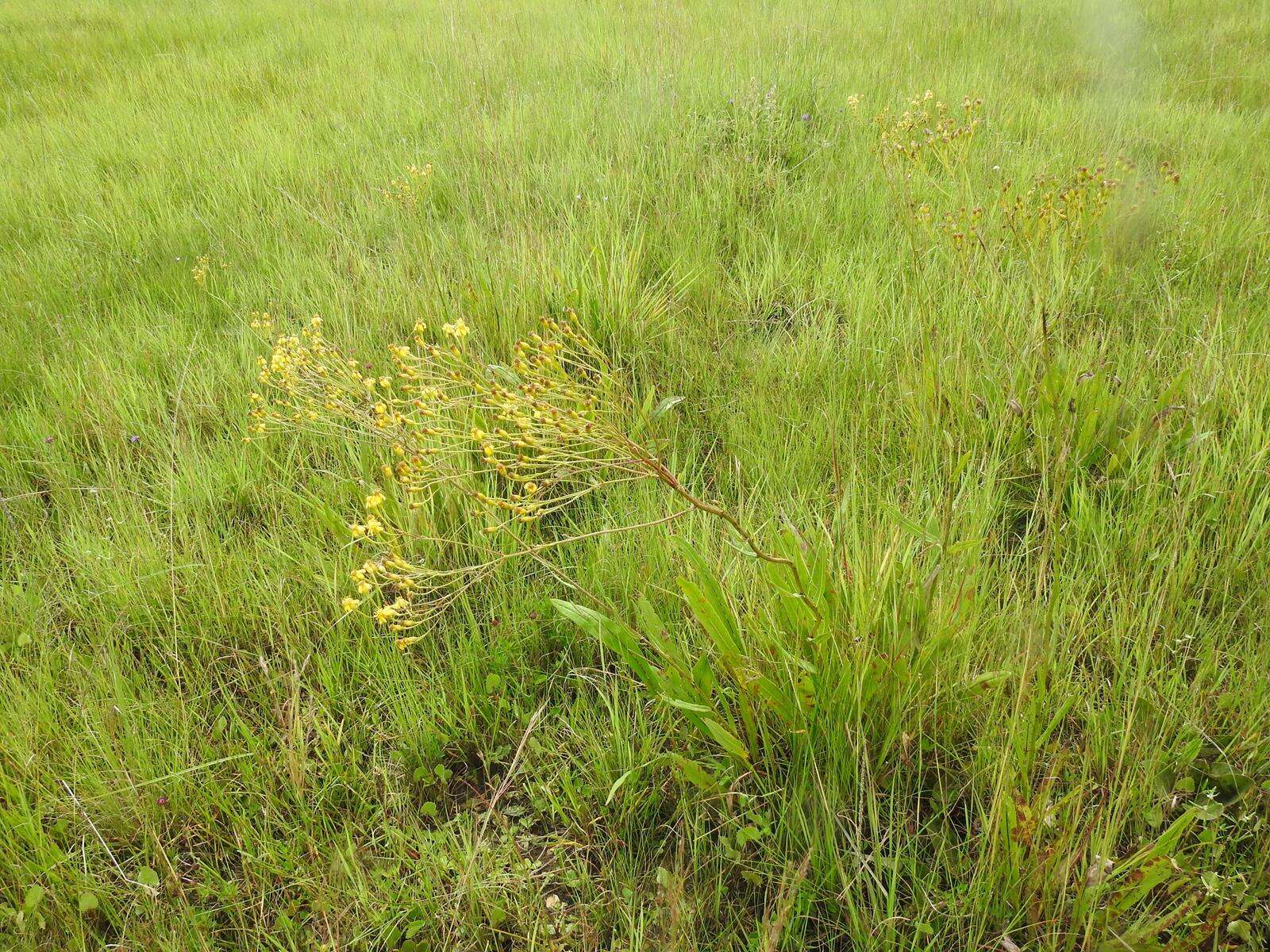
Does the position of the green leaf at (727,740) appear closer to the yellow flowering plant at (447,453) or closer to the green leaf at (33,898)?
the yellow flowering plant at (447,453)

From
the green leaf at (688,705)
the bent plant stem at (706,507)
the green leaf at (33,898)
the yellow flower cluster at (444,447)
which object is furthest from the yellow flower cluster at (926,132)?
the green leaf at (33,898)

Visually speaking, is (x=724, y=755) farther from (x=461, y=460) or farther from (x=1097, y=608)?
(x=461, y=460)

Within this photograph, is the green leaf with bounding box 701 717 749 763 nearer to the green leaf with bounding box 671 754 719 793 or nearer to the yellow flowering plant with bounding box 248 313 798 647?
the green leaf with bounding box 671 754 719 793

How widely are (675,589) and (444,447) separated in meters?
0.52

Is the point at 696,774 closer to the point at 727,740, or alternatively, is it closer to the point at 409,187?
the point at 727,740

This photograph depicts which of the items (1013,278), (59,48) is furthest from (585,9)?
(1013,278)

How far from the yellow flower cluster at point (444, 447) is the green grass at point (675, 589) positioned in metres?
0.13

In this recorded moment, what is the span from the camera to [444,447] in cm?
142

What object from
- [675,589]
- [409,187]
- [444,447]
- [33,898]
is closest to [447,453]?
[444,447]

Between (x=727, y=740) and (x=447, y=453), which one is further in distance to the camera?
(x=447, y=453)

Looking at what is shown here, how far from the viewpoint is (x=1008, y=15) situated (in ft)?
18.7

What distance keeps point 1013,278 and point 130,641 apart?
2553 millimetres

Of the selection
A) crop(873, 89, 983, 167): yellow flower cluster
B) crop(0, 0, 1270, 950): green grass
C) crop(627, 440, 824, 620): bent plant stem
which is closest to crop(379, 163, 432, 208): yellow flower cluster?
crop(0, 0, 1270, 950): green grass

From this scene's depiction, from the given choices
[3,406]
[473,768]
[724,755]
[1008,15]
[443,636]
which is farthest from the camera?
[1008,15]
